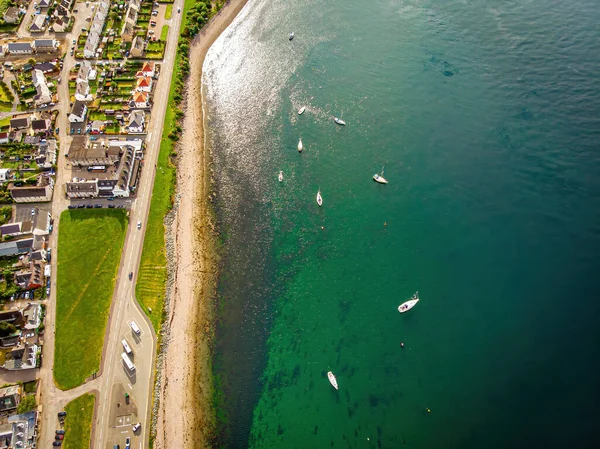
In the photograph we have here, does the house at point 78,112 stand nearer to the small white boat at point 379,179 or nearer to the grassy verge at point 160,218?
the grassy verge at point 160,218

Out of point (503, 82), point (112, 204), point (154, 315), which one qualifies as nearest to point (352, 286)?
point (154, 315)

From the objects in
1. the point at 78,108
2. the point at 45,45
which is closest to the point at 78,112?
the point at 78,108

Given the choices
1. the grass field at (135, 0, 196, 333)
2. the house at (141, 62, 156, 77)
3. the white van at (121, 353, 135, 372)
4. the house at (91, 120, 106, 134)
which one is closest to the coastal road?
the white van at (121, 353, 135, 372)

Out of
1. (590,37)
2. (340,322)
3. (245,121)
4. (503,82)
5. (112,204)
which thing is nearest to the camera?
(340,322)

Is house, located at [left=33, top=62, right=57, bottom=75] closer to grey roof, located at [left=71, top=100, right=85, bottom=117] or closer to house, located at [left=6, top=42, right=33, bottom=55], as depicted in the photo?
house, located at [left=6, top=42, right=33, bottom=55]

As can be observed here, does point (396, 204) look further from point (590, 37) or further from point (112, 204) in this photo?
point (590, 37)

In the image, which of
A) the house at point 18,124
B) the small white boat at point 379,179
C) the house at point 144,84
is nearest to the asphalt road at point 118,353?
the house at point 18,124

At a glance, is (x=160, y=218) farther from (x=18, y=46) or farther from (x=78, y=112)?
(x=18, y=46)
